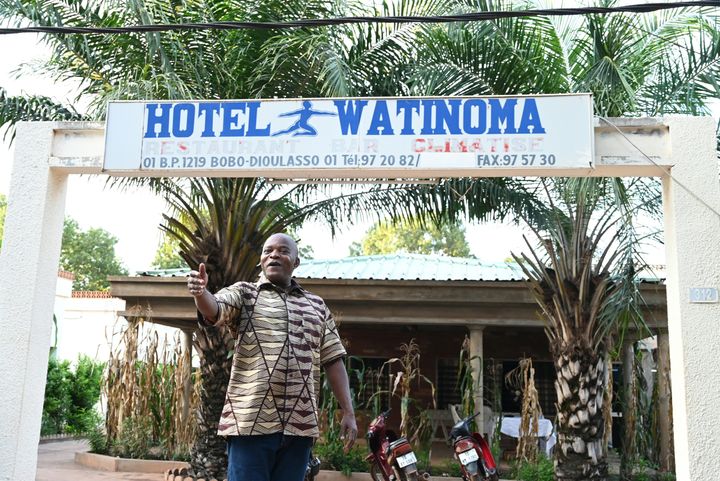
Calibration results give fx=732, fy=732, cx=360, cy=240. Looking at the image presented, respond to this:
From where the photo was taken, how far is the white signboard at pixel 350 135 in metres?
5.59

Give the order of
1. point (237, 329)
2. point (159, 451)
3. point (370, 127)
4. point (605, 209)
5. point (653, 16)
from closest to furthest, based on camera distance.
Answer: point (237, 329)
point (370, 127)
point (653, 16)
point (605, 209)
point (159, 451)

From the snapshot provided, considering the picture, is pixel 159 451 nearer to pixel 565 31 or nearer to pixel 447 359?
pixel 447 359

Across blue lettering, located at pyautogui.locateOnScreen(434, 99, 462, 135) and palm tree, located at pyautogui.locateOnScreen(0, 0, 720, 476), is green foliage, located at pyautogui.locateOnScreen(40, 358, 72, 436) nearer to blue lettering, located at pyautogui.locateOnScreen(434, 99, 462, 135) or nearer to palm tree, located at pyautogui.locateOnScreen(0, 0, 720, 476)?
palm tree, located at pyautogui.locateOnScreen(0, 0, 720, 476)

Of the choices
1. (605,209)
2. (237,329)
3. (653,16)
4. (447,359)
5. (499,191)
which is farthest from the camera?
(447,359)

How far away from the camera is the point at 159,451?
10.3m

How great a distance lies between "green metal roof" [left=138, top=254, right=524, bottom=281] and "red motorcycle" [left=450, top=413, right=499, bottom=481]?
5387mm

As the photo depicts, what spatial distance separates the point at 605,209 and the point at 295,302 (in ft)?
17.1

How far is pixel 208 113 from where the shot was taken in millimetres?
5867

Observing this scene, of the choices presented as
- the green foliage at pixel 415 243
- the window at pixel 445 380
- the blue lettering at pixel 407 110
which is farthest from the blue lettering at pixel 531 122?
the green foliage at pixel 415 243

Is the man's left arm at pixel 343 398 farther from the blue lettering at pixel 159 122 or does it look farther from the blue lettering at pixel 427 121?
the blue lettering at pixel 159 122

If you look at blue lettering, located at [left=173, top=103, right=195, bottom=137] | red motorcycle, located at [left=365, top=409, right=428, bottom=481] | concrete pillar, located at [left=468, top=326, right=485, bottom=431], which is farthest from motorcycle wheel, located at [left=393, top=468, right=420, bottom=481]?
blue lettering, located at [left=173, top=103, right=195, bottom=137]

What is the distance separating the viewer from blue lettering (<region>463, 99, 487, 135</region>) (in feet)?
18.5

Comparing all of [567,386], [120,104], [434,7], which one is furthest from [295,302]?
[567,386]

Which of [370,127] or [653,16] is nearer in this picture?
[370,127]
